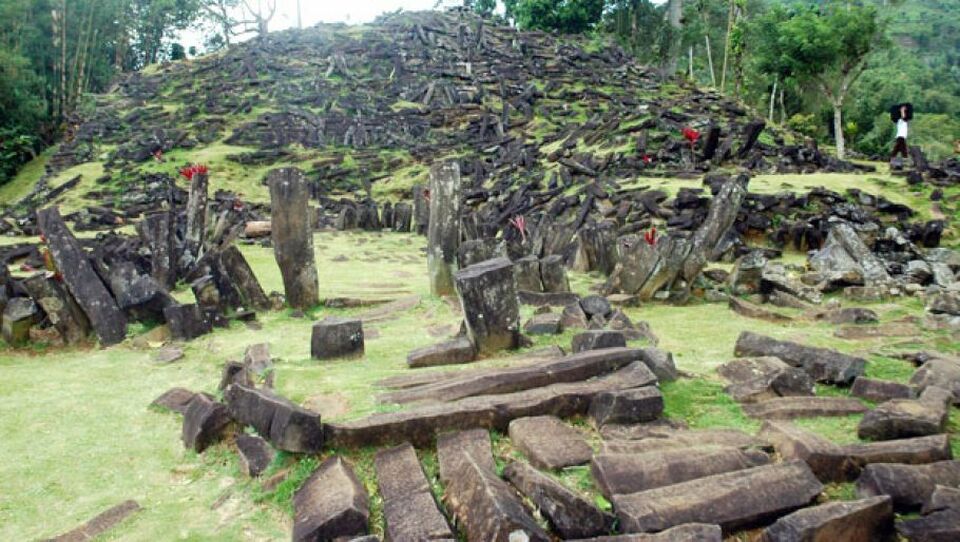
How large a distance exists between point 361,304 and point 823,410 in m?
6.14

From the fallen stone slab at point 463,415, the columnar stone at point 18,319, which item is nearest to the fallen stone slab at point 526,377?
the fallen stone slab at point 463,415

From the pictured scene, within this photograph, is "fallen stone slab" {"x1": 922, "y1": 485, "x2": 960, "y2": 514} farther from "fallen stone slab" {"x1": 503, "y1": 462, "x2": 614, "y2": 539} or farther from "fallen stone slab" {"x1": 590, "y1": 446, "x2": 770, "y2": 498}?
"fallen stone slab" {"x1": 503, "y1": 462, "x2": 614, "y2": 539}

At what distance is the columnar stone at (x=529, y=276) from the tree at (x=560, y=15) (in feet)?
121

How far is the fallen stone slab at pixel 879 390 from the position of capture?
13.8 feet

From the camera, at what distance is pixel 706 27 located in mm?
40438

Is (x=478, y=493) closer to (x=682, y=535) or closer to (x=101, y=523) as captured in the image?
(x=682, y=535)

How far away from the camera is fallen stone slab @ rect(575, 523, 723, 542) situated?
104 inches

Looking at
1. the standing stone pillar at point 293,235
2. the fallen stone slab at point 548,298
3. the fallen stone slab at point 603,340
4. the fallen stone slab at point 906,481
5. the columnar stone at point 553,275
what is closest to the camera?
the fallen stone slab at point 906,481

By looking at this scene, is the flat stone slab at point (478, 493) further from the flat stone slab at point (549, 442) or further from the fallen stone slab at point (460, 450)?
the flat stone slab at point (549, 442)

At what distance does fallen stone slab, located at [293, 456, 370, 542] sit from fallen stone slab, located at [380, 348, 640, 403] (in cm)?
90

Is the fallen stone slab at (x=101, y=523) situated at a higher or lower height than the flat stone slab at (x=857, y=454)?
lower

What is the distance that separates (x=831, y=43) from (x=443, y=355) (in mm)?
18035

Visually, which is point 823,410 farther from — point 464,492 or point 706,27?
point 706,27

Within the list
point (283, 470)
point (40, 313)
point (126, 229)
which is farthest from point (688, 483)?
point (126, 229)
